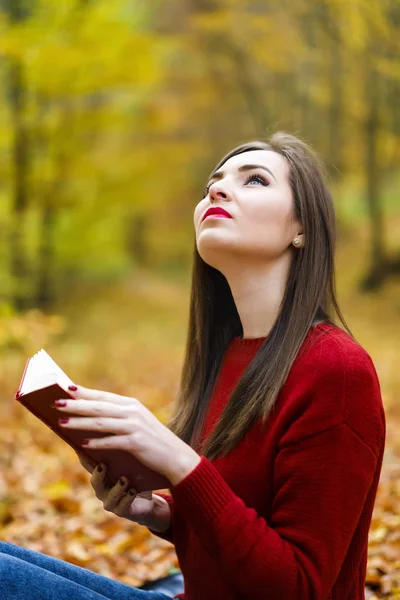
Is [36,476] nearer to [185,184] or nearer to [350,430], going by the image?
[350,430]

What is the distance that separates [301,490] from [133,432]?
0.32 m

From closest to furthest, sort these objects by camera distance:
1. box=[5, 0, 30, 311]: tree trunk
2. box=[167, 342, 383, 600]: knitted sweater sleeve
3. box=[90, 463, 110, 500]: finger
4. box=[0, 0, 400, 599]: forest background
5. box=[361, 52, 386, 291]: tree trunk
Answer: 1. box=[167, 342, 383, 600]: knitted sweater sleeve
2. box=[90, 463, 110, 500]: finger
3. box=[0, 0, 400, 599]: forest background
4. box=[5, 0, 30, 311]: tree trunk
5. box=[361, 52, 386, 291]: tree trunk

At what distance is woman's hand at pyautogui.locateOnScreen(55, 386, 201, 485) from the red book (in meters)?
0.02

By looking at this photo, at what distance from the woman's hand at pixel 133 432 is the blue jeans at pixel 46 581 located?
0.31 m

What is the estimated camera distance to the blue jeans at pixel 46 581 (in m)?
1.17

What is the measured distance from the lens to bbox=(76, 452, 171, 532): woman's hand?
1.28m

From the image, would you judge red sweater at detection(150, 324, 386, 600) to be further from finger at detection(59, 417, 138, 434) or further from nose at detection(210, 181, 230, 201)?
nose at detection(210, 181, 230, 201)

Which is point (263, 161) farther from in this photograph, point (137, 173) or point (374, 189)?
point (374, 189)

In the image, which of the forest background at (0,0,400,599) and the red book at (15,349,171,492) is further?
the forest background at (0,0,400,599)

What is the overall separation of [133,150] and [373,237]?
410 cm

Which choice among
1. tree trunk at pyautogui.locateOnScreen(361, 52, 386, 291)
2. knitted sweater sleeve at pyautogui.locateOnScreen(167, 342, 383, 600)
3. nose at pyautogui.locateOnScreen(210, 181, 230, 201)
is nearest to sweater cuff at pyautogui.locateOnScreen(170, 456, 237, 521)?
knitted sweater sleeve at pyautogui.locateOnScreen(167, 342, 383, 600)

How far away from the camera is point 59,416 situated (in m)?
1.12

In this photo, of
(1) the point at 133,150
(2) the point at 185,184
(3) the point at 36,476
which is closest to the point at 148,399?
(3) the point at 36,476

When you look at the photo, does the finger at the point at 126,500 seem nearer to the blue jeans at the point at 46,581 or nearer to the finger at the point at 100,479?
the finger at the point at 100,479
